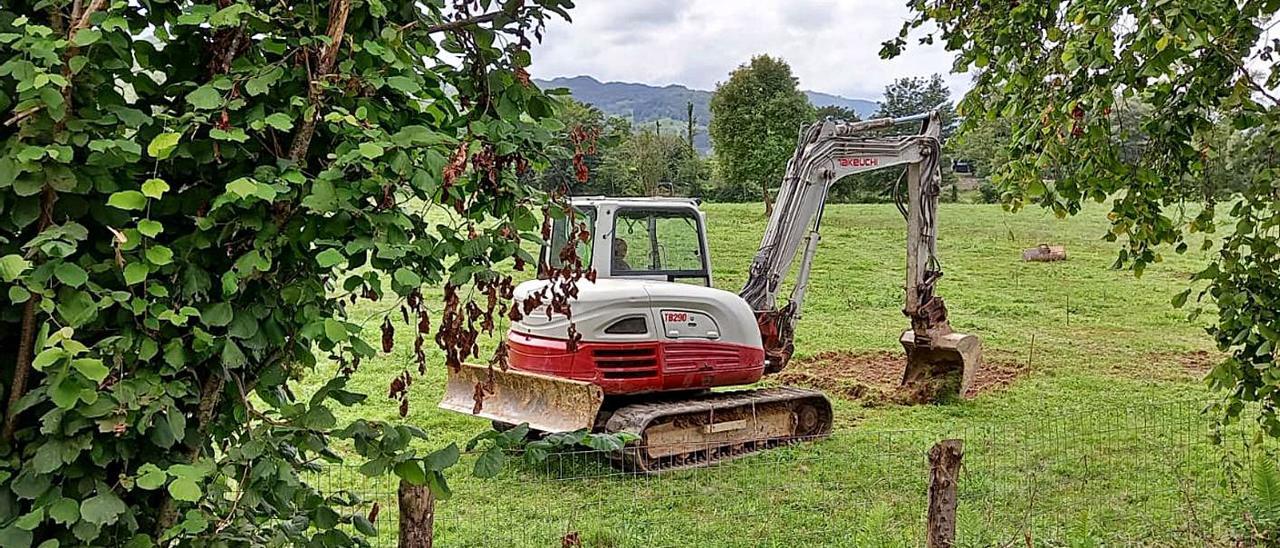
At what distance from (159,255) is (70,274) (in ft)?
0.40

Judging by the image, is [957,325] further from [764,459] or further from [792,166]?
[764,459]

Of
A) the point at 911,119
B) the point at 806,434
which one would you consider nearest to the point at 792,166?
the point at 911,119

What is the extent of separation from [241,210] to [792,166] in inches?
310

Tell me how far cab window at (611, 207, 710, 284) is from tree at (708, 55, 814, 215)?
21.0 metres

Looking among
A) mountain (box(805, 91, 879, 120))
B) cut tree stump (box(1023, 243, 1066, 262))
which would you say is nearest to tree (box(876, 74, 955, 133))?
mountain (box(805, 91, 879, 120))

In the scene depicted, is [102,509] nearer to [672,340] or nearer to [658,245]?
[672,340]

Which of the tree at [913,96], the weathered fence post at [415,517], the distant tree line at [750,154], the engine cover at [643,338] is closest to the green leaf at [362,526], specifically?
the weathered fence post at [415,517]

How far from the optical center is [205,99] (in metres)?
1.55

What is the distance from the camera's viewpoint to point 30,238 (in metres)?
1.62

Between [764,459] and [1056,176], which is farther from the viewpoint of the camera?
[764,459]

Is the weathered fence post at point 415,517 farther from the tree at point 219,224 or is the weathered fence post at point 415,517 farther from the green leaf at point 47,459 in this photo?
the green leaf at point 47,459

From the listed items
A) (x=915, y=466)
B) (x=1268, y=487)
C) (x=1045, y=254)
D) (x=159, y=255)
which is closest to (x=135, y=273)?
(x=159, y=255)

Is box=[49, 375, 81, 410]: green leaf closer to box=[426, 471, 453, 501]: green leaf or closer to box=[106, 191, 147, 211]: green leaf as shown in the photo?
box=[106, 191, 147, 211]: green leaf

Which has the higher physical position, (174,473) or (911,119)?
(911,119)
